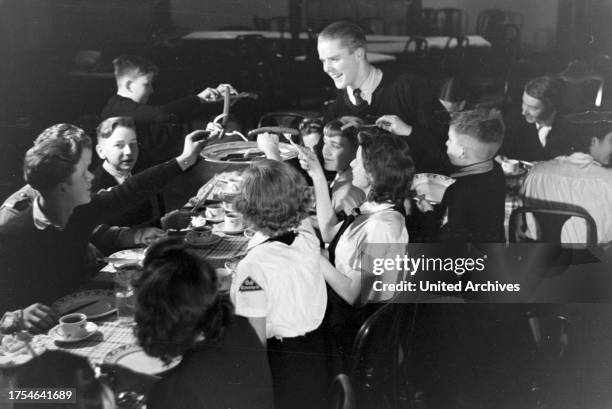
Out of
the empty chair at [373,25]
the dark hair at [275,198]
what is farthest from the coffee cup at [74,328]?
the empty chair at [373,25]

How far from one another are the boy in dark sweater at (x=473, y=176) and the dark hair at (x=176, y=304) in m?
0.82

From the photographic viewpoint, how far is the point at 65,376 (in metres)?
2.37

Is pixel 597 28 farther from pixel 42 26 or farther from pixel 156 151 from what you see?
pixel 42 26

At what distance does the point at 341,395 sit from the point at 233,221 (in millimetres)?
759

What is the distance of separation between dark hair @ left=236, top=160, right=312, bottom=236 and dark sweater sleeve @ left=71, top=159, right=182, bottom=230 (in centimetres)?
31

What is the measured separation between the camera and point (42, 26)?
7.72ft

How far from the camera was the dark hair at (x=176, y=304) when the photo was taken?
7.23 feet

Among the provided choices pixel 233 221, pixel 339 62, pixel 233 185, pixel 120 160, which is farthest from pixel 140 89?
pixel 339 62

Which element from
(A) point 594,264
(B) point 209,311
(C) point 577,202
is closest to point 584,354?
(A) point 594,264

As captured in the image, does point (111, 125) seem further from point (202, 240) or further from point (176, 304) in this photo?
point (176, 304)

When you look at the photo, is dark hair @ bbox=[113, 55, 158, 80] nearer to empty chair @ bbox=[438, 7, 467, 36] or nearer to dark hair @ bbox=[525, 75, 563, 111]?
empty chair @ bbox=[438, 7, 467, 36]

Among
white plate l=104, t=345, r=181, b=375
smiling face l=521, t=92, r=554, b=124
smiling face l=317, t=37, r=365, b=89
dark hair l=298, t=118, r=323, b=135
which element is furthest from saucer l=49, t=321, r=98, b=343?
smiling face l=521, t=92, r=554, b=124

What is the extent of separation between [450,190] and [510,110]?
1.17ft

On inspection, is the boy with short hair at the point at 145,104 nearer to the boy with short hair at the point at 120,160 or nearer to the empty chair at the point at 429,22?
the boy with short hair at the point at 120,160
